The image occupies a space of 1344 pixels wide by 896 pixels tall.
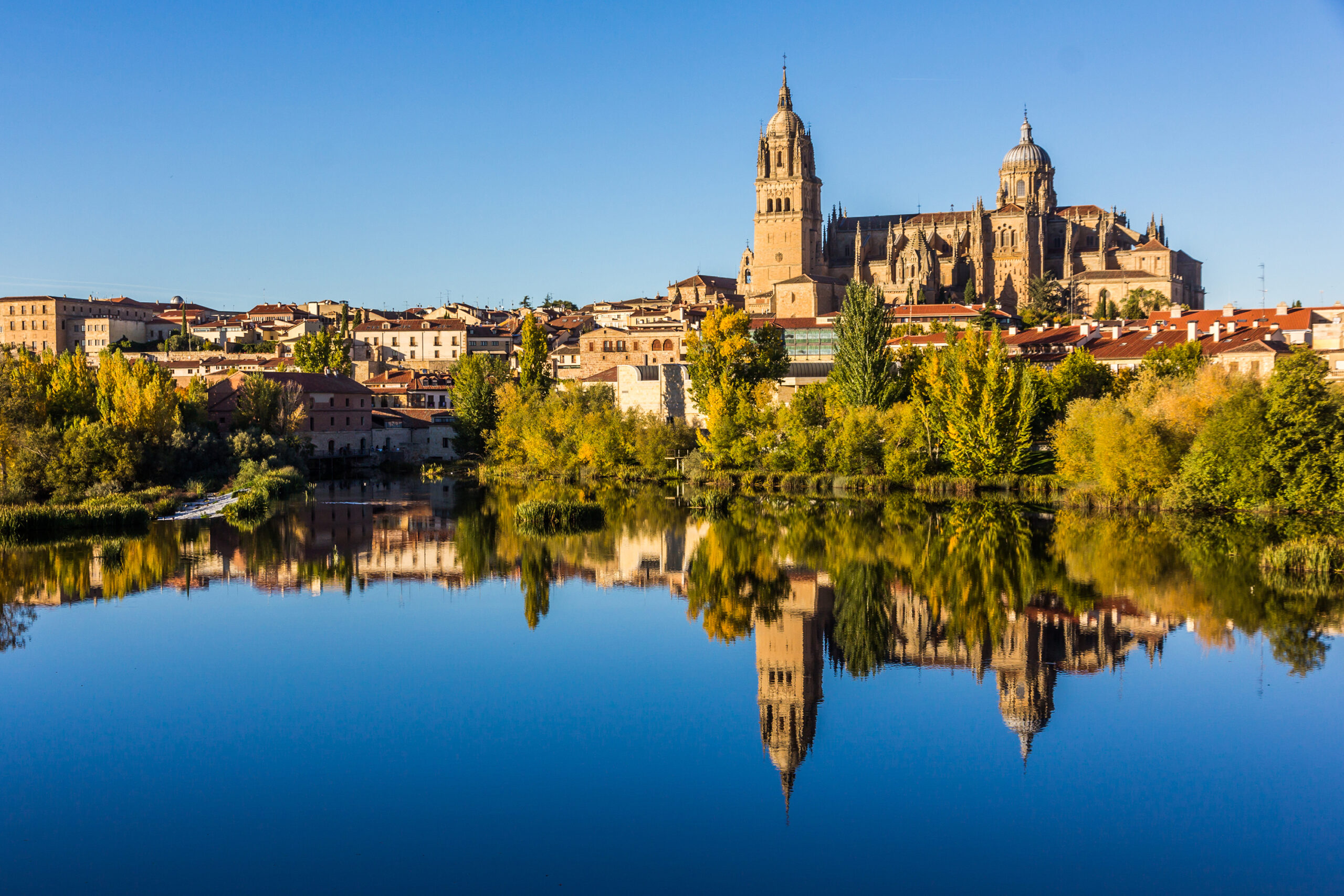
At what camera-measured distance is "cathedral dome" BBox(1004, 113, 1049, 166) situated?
71062 millimetres

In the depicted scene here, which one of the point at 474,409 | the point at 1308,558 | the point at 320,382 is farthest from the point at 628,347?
the point at 1308,558

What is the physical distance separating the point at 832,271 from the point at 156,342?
132 ft

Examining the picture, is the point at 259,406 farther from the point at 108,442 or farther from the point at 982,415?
the point at 982,415

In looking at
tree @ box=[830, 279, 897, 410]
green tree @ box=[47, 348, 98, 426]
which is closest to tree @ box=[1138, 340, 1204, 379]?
tree @ box=[830, 279, 897, 410]

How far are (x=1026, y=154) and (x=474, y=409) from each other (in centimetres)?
4565

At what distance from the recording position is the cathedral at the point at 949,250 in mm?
63125

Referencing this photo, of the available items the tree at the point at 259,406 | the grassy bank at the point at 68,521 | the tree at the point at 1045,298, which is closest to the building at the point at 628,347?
the tree at the point at 259,406

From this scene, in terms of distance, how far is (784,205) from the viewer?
66.5m

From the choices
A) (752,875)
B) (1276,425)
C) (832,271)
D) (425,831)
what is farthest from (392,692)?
(832,271)

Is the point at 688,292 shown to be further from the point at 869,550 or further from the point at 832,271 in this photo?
the point at 869,550

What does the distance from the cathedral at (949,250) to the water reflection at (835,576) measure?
39.3m

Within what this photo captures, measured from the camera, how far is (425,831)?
784cm

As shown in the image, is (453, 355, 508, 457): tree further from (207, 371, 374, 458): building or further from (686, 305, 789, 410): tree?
(686, 305, 789, 410): tree

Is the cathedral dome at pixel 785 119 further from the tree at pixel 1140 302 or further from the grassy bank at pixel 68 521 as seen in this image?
the grassy bank at pixel 68 521
